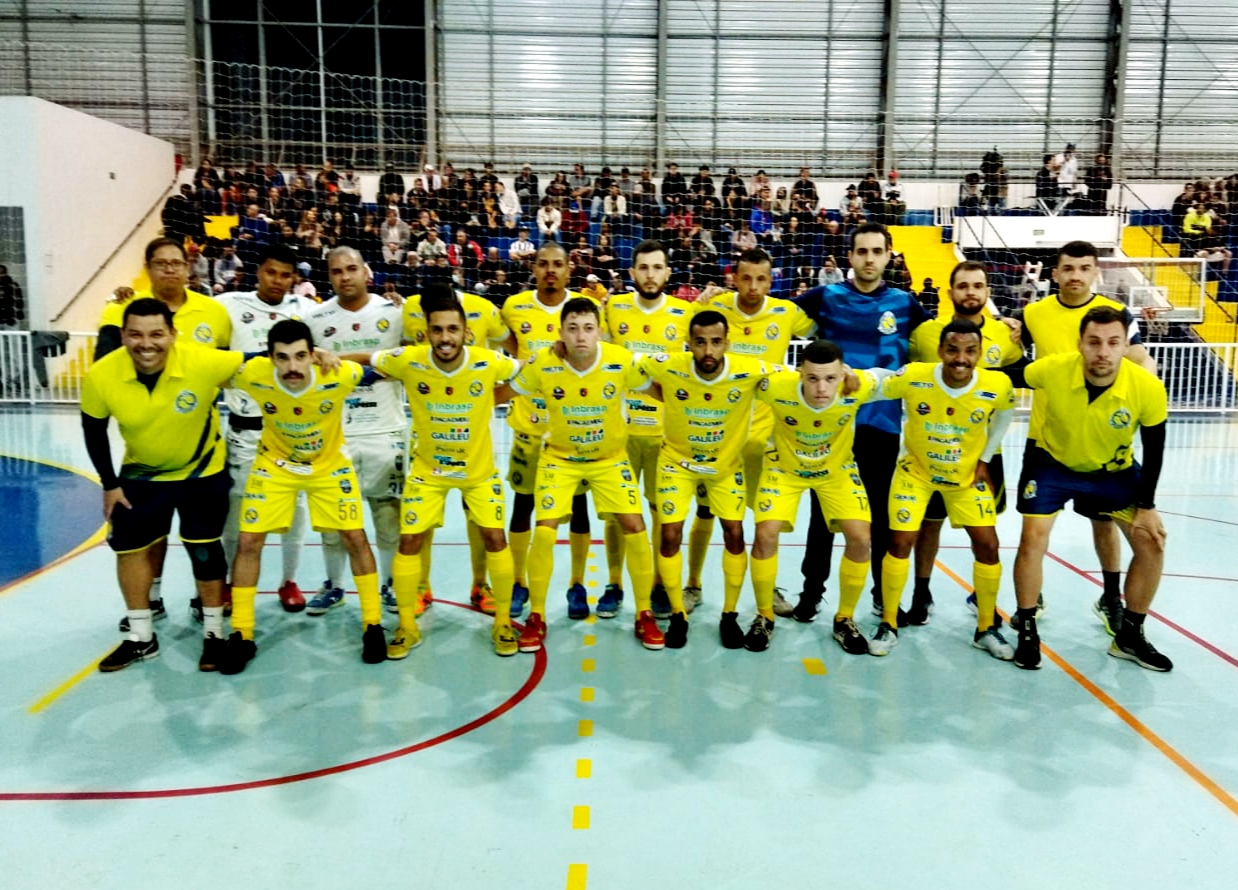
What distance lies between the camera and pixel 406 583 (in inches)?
213

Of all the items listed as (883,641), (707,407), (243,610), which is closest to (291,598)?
(243,610)

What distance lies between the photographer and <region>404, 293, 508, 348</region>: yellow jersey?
6062mm

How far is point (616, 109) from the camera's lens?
2427 centimetres

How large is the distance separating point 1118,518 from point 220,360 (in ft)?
17.0

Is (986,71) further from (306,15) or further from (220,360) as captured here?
(220,360)

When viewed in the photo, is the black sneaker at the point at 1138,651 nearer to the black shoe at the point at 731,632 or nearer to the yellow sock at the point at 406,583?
the black shoe at the point at 731,632

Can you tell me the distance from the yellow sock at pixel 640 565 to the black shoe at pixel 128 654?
2.77 meters

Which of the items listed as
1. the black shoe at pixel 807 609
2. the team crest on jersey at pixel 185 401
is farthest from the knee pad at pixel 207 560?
the black shoe at pixel 807 609

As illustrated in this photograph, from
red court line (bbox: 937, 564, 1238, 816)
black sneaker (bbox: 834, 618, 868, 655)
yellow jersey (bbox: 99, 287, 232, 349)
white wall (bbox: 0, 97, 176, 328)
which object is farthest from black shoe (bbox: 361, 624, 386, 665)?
white wall (bbox: 0, 97, 176, 328)

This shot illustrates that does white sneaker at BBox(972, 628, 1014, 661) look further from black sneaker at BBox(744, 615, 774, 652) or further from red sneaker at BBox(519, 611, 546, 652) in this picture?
red sneaker at BBox(519, 611, 546, 652)

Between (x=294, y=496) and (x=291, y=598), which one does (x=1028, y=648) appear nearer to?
(x=294, y=496)

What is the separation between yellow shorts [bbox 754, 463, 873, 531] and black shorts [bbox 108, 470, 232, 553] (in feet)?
10.3

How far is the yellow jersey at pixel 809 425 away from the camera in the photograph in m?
5.50

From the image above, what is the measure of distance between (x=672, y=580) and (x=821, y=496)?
3.40ft
